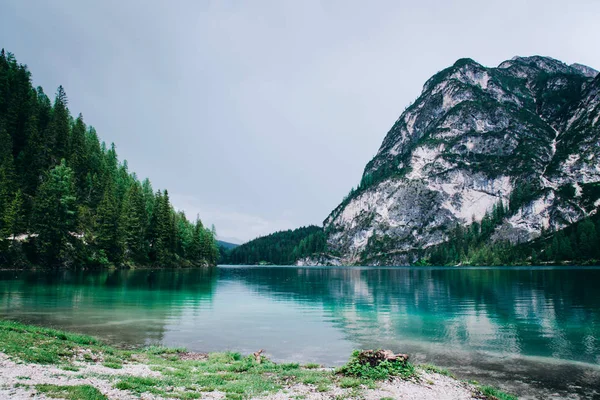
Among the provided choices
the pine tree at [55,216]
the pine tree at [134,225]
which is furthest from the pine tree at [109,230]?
the pine tree at [55,216]

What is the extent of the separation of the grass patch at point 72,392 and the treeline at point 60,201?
8937cm

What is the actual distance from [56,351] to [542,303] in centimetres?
5646

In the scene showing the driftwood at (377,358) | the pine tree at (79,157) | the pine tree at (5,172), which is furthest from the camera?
the pine tree at (79,157)

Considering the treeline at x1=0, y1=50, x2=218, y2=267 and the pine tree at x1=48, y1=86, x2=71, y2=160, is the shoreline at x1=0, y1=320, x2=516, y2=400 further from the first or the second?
the pine tree at x1=48, y1=86, x2=71, y2=160

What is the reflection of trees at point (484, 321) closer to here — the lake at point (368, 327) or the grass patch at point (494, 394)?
the lake at point (368, 327)

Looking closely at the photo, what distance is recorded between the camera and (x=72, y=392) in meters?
11.5

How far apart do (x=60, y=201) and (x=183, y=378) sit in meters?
99.7

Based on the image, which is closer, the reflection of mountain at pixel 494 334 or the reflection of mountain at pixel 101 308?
the reflection of mountain at pixel 494 334

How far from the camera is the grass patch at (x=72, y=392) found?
36.8 ft

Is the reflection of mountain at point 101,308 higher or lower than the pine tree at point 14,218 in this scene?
lower

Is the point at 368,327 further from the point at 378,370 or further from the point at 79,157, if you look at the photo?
the point at 79,157

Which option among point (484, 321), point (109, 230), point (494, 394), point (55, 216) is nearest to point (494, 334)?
point (484, 321)

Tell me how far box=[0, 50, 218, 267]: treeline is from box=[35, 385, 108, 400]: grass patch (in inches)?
3518

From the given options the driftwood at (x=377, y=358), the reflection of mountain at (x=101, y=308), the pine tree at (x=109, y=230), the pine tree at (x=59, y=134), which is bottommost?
the reflection of mountain at (x=101, y=308)
